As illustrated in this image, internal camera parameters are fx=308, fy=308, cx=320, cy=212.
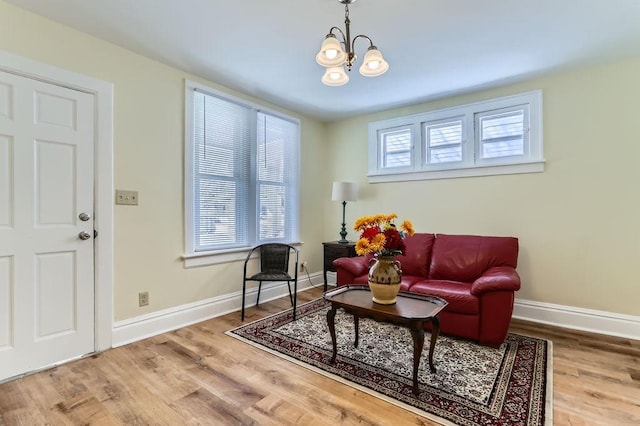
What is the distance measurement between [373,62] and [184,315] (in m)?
2.70

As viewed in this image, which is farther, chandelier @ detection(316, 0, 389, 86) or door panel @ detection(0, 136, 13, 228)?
door panel @ detection(0, 136, 13, 228)

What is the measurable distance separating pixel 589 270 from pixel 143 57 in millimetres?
4425

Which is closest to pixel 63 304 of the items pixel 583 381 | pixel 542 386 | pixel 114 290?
pixel 114 290

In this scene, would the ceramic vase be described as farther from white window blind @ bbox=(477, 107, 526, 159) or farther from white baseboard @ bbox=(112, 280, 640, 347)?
white window blind @ bbox=(477, 107, 526, 159)

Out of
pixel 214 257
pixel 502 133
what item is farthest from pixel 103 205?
pixel 502 133

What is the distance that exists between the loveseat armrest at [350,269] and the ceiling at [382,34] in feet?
6.09

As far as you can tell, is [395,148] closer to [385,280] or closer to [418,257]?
[418,257]

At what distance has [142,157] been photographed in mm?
2643

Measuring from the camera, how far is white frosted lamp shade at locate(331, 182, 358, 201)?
400 cm

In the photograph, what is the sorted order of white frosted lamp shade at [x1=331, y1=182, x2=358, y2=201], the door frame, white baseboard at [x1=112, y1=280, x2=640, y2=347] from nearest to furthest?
the door frame, white baseboard at [x1=112, y1=280, x2=640, y2=347], white frosted lamp shade at [x1=331, y1=182, x2=358, y2=201]

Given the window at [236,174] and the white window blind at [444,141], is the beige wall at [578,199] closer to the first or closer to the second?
the white window blind at [444,141]

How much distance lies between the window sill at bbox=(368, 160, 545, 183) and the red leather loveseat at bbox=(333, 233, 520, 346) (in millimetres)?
710

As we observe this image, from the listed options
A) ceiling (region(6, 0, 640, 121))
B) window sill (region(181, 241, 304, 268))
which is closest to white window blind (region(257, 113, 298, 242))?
window sill (region(181, 241, 304, 268))

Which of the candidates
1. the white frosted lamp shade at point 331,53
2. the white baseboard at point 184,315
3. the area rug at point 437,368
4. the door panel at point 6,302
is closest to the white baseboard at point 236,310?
the white baseboard at point 184,315
